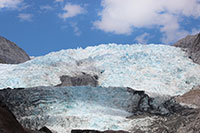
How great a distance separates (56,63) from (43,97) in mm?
6416

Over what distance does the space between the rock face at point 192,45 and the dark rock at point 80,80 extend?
651 centimetres

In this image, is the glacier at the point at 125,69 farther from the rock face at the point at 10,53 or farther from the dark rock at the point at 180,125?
the rock face at the point at 10,53

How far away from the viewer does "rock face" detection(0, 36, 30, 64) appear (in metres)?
25.0

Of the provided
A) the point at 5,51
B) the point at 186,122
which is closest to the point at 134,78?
the point at 186,122

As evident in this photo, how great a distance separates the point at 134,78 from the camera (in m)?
16.5

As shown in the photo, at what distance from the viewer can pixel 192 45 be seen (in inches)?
818

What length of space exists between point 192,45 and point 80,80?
8.83 meters

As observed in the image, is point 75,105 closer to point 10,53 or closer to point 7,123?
point 7,123

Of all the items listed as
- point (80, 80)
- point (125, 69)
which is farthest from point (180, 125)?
point (125, 69)

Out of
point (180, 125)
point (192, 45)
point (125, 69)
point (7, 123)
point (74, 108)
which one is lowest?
point (7, 123)

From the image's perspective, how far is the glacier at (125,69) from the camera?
15.1 metres

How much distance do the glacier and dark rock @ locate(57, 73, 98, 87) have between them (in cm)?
27

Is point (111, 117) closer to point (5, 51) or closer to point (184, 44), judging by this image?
point (184, 44)

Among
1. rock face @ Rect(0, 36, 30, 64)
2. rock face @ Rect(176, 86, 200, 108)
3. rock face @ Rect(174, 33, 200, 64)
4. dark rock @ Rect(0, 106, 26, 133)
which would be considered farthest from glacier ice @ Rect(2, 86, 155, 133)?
rock face @ Rect(0, 36, 30, 64)
